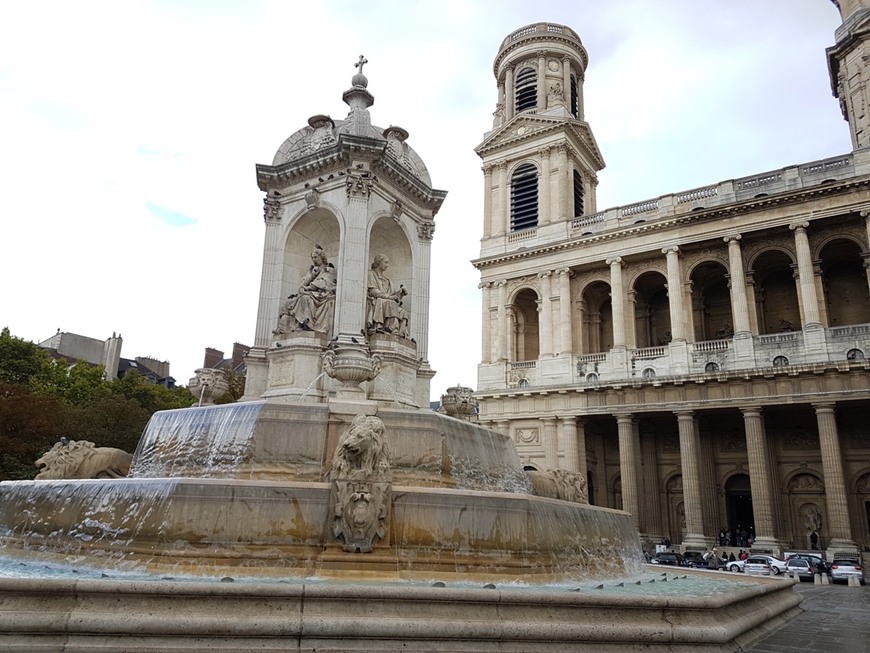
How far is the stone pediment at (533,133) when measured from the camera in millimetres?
44594

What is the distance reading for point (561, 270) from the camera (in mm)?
41375

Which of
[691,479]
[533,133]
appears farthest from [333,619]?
[533,133]

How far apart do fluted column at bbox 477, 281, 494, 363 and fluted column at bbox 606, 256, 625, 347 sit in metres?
8.40

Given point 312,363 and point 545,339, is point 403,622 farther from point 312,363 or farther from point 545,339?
point 545,339

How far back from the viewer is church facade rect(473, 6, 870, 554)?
3266 centimetres

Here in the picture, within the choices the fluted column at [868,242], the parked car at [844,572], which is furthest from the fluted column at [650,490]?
the fluted column at [868,242]

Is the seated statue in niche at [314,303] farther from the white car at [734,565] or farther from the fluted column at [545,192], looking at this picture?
the fluted column at [545,192]

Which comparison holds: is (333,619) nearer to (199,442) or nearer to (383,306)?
(199,442)

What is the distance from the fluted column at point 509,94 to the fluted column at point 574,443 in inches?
971

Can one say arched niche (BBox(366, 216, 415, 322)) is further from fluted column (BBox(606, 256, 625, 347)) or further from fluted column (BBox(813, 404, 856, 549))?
fluted column (BBox(606, 256, 625, 347))

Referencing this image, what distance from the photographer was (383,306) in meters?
13.2

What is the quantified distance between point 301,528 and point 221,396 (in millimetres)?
Result: 6929

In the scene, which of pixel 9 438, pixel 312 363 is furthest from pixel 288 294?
pixel 9 438

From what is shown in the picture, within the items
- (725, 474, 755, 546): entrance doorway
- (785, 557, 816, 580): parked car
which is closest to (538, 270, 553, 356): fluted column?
(725, 474, 755, 546): entrance doorway
